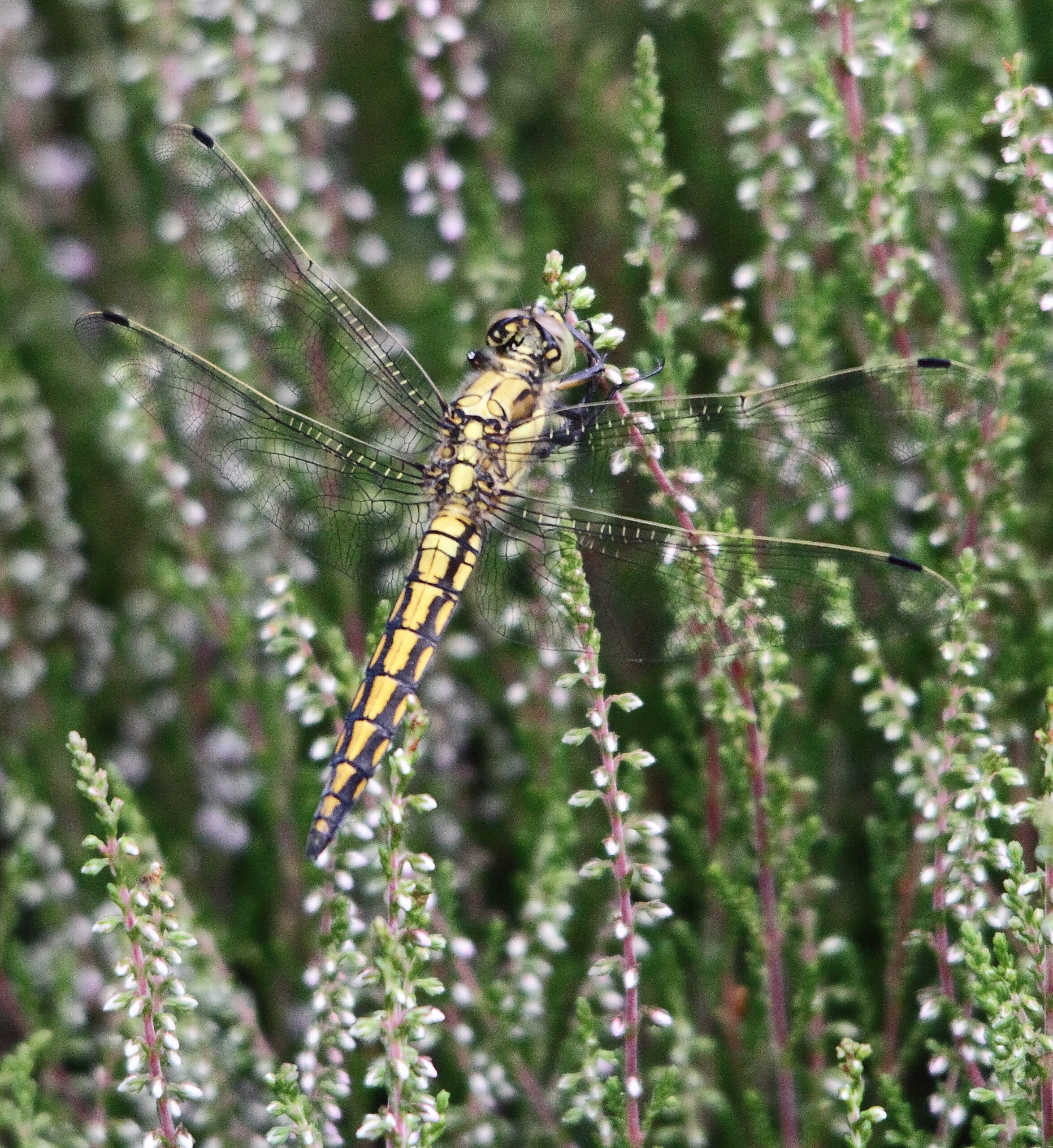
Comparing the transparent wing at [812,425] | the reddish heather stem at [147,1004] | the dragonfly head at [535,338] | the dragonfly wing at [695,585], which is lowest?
the reddish heather stem at [147,1004]

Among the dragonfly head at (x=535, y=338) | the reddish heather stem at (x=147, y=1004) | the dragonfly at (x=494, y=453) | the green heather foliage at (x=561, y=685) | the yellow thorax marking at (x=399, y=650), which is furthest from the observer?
the dragonfly head at (x=535, y=338)

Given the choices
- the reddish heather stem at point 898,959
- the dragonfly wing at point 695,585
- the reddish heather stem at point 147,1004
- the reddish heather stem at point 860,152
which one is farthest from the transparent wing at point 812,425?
the reddish heather stem at point 147,1004

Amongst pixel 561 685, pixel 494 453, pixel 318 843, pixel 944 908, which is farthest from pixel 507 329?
pixel 944 908

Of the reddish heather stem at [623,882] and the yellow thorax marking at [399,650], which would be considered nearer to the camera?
the reddish heather stem at [623,882]

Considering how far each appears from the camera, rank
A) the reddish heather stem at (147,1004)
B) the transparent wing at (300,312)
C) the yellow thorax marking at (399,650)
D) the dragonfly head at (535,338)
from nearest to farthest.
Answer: the reddish heather stem at (147,1004)
the yellow thorax marking at (399,650)
the dragonfly head at (535,338)
the transparent wing at (300,312)

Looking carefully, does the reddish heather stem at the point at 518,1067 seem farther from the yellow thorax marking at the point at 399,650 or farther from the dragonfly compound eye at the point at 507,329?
the dragonfly compound eye at the point at 507,329

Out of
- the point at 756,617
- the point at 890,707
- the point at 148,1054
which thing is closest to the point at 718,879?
the point at 756,617

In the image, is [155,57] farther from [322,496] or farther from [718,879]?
[718,879]
